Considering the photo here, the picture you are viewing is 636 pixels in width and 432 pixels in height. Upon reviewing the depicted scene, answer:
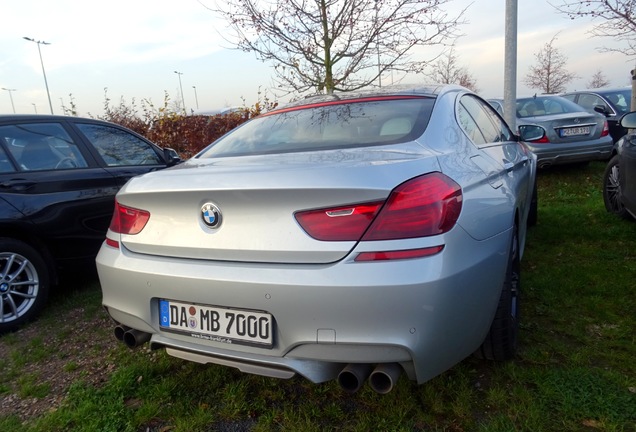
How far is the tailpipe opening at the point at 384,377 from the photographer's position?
168 cm

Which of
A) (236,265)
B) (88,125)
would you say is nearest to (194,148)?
(88,125)

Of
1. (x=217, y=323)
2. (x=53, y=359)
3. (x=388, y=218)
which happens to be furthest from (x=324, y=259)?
(x=53, y=359)

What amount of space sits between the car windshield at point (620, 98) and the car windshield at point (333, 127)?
9.70 metres

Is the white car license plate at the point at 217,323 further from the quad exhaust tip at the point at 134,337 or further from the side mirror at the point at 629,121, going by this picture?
the side mirror at the point at 629,121

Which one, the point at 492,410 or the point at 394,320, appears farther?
the point at 492,410

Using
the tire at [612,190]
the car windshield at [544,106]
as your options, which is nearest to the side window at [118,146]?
the tire at [612,190]

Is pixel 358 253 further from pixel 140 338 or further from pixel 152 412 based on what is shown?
pixel 152 412

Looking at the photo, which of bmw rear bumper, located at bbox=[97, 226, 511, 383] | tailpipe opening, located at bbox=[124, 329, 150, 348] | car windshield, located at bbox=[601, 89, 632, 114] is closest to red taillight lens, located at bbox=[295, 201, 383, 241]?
bmw rear bumper, located at bbox=[97, 226, 511, 383]

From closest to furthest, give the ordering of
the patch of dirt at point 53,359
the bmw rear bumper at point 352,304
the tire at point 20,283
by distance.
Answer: the bmw rear bumper at point 352,304 → the patch of dirt at point 53,359 → the tire at point 20,283

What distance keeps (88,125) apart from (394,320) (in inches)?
140

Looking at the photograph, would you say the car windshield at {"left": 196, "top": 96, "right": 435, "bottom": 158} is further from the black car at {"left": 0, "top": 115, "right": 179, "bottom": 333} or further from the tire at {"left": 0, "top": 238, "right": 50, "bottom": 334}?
the tire at {"left": 0, "top": 238, "right": 50, "bottom": 334}

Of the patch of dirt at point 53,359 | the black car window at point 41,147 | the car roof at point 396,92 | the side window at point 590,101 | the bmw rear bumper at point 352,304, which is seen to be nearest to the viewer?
the bmw rear bumper at point 352,304

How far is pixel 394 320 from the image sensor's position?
1.62 meters

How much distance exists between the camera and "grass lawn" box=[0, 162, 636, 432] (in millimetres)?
2070
